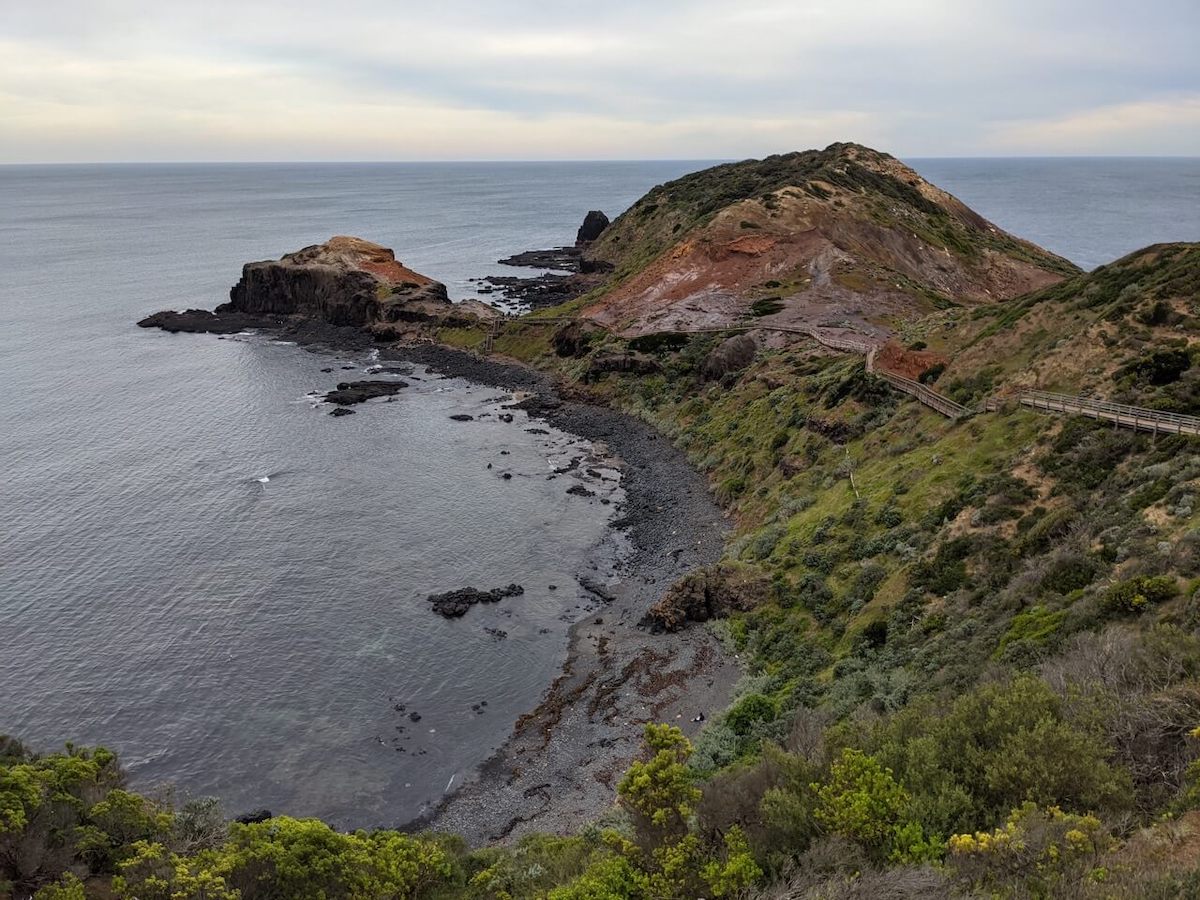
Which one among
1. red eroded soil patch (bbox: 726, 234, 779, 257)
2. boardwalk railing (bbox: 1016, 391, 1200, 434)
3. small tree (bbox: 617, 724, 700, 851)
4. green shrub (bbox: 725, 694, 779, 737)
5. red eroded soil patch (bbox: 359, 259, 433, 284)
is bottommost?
green shrub (bbox: 725, 694, 779, 737)

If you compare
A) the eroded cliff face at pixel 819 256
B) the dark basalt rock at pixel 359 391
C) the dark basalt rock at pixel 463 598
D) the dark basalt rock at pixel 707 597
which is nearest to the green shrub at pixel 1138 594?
the dark basalt rock at pixel 707 597

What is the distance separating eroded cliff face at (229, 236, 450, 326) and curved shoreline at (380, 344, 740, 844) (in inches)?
2731

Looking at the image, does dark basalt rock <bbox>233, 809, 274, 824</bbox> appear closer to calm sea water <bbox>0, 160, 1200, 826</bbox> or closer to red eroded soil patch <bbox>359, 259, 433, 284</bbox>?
calm sea water <bbox>0, 160, 1200, 826</bbox>

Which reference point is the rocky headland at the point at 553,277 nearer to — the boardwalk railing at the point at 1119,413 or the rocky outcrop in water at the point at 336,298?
the rocky outcrop in water at the point at 336,298

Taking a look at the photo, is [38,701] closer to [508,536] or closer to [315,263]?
[508,536]

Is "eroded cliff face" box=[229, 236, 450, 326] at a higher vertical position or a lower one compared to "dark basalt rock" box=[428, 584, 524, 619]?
higher

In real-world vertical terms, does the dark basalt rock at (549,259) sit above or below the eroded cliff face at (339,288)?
above

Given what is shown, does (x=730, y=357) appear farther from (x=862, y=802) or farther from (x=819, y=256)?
(x=862, y=802)

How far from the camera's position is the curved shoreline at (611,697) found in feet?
98.1

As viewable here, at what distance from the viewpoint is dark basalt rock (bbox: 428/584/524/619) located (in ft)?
143

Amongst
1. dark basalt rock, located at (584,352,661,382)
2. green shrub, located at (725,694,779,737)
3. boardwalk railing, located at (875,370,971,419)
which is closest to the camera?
green shrub, located at (725,694,779,737)

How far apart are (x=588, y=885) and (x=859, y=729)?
29.1 feet

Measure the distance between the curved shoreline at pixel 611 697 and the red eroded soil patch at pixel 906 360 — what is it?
A: 15.8m

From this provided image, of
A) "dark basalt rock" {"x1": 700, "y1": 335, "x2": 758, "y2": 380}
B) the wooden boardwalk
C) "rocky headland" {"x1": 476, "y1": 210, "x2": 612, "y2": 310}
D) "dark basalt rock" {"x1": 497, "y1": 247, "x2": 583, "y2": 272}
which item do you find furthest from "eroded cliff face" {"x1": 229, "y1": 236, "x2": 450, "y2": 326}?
the wooden boardwalk
